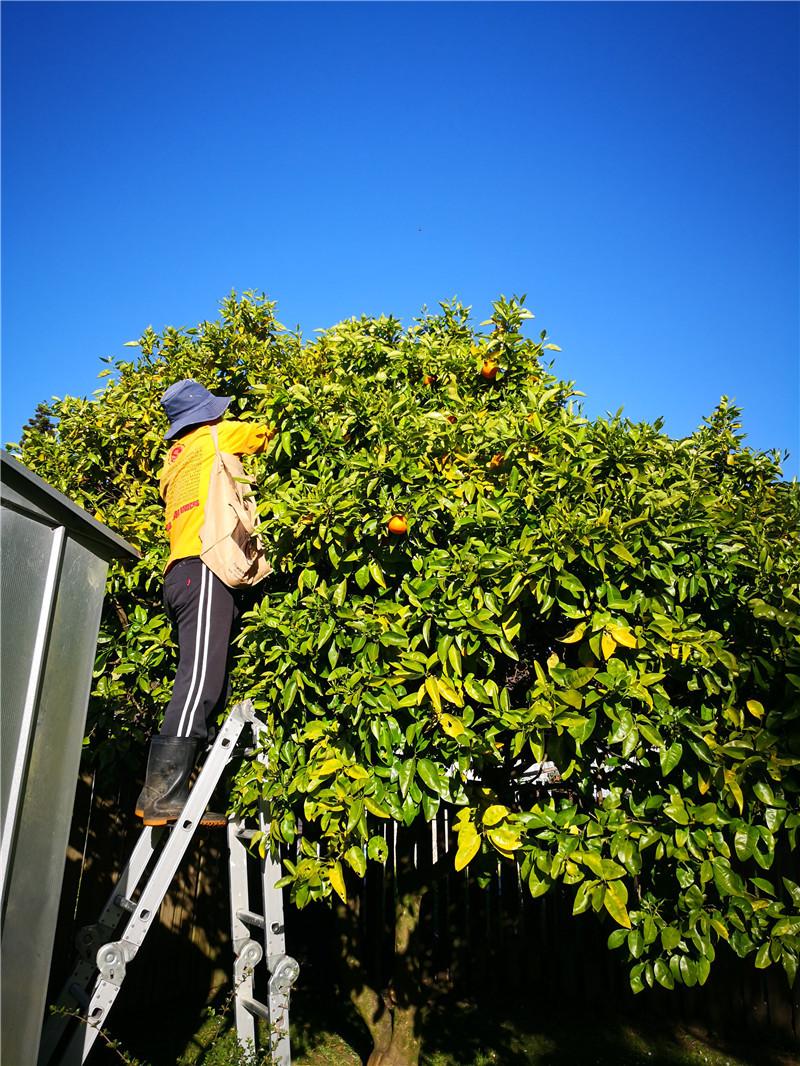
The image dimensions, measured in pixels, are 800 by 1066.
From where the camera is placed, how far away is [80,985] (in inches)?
116

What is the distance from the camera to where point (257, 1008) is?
10.1 feet

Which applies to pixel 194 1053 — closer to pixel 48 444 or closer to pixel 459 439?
pixel 48 444

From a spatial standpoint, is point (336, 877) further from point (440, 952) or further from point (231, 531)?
point (440, 952)

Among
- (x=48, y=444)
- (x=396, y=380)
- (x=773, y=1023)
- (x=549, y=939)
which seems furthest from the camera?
(x=549, y=939)

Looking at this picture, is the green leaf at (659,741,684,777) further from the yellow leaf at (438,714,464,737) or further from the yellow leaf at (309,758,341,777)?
the yellow leaf at (309,758,341,777)

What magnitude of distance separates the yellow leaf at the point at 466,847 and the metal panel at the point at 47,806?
122cm

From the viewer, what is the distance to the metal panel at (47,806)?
2.05 m

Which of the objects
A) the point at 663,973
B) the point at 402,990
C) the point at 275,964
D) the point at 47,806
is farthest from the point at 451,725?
the point at 402,990

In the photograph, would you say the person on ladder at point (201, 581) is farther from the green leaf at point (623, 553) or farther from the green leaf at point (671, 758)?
the green leaf at point (671, 758)

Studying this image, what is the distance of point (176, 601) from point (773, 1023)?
5.14 m

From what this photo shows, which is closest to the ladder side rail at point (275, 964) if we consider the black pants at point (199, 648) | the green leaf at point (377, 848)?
the black pants at point (199, 648)

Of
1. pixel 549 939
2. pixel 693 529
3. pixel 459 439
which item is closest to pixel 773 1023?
pixel 549 939

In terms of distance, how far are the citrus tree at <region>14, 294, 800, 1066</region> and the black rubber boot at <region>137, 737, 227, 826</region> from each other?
237 mm

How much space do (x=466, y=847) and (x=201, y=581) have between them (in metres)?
1.49
